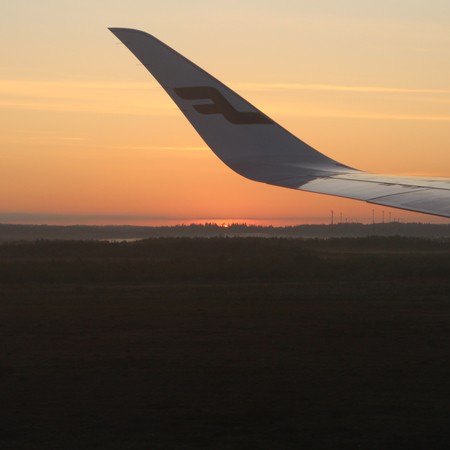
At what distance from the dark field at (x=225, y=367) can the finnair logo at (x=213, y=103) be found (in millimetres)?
3165

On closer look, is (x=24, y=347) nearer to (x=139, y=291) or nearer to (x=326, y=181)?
(x=326, y=181)

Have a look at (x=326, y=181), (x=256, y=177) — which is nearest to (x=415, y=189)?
(x=326, y=181)

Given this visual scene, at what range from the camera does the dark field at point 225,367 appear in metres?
9.45

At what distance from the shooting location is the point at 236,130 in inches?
297

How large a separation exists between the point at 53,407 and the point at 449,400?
4.27 m

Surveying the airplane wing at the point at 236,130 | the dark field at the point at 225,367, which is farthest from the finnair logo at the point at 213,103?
the dark field at the point at 225,367

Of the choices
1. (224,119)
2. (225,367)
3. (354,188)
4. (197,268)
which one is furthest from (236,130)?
(197,268)

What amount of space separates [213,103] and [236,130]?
0.31 meters

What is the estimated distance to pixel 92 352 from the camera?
14.3 m

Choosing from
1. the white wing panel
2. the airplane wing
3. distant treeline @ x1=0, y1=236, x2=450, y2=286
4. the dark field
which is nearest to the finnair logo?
the airplane wing

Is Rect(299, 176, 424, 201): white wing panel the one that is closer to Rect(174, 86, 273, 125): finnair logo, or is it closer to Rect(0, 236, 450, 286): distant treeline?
Rect(174, 86, 273, 125): finnair logo

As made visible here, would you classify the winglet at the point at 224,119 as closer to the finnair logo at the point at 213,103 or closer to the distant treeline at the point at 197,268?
the finnair logo at the point at 213,103

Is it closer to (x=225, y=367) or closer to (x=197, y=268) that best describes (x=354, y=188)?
(x=225, y=367)

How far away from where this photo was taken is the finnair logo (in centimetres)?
729
